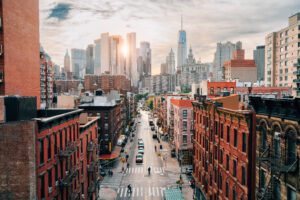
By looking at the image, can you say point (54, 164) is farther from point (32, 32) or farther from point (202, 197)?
point (202, 197)

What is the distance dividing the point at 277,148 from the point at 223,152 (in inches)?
487

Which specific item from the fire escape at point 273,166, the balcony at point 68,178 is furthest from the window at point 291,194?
the balcony at point 68,178

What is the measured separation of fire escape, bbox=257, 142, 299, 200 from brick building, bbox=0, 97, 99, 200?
667 inches

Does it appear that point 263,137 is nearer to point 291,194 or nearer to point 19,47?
point 291,194

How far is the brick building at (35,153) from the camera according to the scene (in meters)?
19.5

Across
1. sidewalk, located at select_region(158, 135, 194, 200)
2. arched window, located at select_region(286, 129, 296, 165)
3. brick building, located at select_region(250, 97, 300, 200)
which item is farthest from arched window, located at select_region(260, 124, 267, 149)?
sidewalk, located at select_region(158, 135, 194, 200)

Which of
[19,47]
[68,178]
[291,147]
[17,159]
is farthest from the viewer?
[19,47]

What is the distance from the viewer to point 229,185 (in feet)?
92.5

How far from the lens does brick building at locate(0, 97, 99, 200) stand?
19.5 metres

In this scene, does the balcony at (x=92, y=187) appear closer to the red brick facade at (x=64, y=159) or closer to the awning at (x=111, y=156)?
the red brick facade at (x=64, y=159)

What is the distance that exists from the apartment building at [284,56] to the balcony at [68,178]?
75987 millimetres

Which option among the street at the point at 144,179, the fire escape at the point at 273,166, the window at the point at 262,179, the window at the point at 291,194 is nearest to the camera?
the window at the point at 291,194

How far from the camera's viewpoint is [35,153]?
19953mm

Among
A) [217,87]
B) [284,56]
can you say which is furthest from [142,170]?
[284,56]
